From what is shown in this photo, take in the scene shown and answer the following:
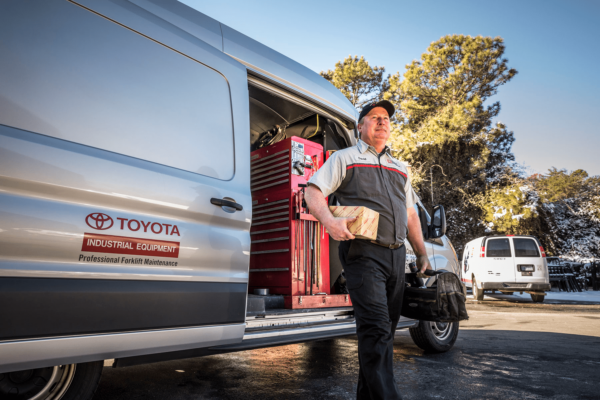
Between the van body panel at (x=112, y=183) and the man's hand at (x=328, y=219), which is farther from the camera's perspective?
the man's hand at (x=328, y=219)

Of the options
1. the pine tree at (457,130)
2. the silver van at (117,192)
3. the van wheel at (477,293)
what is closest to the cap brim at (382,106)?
the silver van at (117,192)

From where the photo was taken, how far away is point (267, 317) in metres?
2.70

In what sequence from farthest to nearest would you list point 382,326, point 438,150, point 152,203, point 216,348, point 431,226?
point 438,150
point 431,226
point 216,348
point 382,326
point 152,203

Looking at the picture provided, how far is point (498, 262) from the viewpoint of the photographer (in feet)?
37.3

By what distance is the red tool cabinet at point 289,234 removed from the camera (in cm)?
359

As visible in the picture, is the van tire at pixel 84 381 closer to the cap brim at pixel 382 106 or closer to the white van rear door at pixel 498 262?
the cap brim at pixel 382 106

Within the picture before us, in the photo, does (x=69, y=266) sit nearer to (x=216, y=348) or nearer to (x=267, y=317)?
(x=216, y=348)

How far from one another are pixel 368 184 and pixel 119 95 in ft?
4.54

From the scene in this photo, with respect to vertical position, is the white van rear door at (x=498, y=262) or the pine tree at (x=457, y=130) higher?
the pine tree at (x=457, y=130)

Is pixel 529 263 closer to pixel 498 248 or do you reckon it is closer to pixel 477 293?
pixel 498 248

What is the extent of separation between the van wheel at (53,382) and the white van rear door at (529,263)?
37.5 feet

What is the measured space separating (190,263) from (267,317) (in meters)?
0.83

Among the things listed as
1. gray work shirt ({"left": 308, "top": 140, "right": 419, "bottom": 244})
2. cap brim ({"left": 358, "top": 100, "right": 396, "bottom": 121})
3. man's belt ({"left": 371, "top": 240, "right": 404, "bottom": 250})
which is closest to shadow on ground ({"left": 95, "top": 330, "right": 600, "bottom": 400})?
man's belt ({"left": 371, "top": 240, "right": 404, "bottom": 250})

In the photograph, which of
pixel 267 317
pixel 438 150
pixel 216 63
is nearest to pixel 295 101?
pixel 216 63
